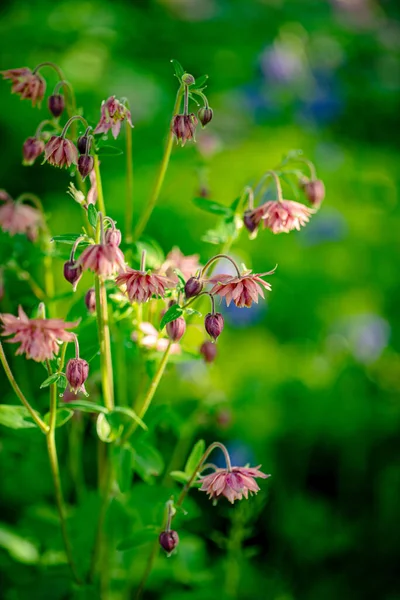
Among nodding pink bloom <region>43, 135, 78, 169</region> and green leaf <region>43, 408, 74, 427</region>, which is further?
green leaf <region>43, 408, 74, 427</region>

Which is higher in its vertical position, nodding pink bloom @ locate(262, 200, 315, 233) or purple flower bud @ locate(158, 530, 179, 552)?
nodding pink bloom @ locate(262, 200, 315, 233)

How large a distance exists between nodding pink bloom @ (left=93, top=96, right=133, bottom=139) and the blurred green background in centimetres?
49

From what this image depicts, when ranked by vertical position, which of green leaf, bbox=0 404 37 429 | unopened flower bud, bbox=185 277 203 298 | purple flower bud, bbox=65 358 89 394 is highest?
unopened flower bud, bbox=185 277 203 298

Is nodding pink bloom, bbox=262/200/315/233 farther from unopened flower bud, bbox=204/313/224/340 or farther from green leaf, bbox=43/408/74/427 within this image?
green leaf, bbox=43/408/74/427

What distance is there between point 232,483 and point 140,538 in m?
0.31

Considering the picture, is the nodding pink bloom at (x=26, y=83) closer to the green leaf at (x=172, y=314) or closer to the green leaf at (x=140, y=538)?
the green leaf at (x=172, y=314)

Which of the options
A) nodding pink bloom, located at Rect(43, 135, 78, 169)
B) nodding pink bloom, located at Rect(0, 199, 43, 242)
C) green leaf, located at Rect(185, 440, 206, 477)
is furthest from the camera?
nodding pink bloom, located at Rect(0, 199, 43, 242)

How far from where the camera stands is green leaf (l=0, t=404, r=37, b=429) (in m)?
1.44

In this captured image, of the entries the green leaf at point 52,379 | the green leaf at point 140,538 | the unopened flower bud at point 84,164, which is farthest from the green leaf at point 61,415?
the unopened flower bud at point 84,164

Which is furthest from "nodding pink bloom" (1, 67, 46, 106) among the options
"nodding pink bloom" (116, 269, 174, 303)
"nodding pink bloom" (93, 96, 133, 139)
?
"nodding pink bloom" (116, 269, 174, 303)

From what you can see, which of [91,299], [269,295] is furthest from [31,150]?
[269,295]

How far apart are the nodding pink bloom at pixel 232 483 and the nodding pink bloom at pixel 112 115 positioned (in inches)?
26.7

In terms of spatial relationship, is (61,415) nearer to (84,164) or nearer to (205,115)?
(84,164)

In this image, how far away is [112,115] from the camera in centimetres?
130
